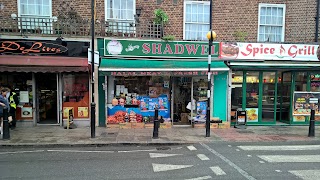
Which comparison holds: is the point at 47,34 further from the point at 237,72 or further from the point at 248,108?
the point at 248,108

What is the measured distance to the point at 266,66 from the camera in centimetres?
1119

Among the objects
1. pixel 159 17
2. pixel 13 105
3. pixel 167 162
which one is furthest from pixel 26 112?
pixel 167 162

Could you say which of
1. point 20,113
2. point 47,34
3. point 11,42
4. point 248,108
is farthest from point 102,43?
point 248,108

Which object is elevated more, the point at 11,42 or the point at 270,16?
the point at 270,16

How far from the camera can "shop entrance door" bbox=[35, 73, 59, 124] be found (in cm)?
1086

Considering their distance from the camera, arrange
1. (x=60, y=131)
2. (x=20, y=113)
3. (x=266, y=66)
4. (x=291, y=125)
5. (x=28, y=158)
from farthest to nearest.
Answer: (x=291, y=125) → (x=266, y=66) → (x=20, y=113) → (x=60, y=131) → (x=28, y=158)

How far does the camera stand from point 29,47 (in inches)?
392

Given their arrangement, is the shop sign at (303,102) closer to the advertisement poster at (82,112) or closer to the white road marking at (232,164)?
the white road marking at (232,164)

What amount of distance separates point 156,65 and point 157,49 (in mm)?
898

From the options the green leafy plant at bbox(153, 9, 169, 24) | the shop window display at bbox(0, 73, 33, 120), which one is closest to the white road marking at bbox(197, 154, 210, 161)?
the green leafy plant at bbox(153, 9, 169, 24)

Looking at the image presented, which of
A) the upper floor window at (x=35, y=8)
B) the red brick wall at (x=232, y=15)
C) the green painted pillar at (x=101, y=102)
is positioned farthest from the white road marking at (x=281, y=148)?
the upper floor window at (x=35, y=8)

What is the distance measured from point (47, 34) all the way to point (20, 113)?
362 cm

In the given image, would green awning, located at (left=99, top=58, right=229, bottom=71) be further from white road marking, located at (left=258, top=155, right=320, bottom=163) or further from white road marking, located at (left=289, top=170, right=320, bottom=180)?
white road marking, located at (left=289, top=170, right=320, bottom=180)

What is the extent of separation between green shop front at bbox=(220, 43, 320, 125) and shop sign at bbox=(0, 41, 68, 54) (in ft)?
24.3
